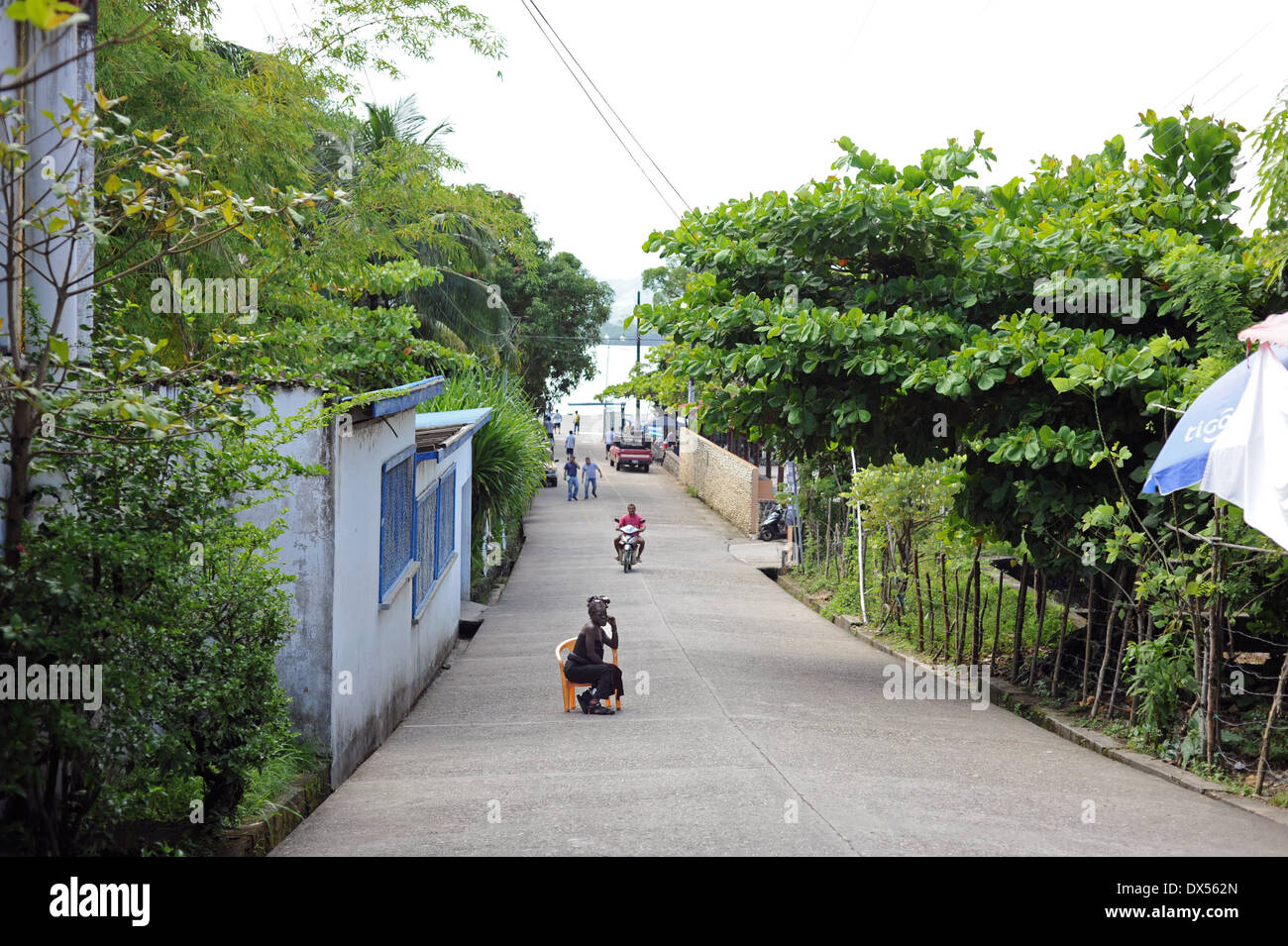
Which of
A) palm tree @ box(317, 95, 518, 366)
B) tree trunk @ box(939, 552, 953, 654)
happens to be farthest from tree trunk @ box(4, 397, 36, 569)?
palm tree @ box(317, 95, 518, 366)

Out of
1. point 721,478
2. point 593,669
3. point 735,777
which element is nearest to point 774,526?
point 721,478

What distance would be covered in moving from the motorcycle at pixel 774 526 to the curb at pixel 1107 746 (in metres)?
17.2

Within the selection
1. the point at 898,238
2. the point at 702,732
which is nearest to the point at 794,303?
the point at 898,238

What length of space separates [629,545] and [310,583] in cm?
1808

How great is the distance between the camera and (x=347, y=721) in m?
9.43

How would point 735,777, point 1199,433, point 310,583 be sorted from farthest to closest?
point 310,583, point 735,777, point 1199,433

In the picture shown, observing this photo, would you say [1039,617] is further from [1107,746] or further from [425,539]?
[425,539]

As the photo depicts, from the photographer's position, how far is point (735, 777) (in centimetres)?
845

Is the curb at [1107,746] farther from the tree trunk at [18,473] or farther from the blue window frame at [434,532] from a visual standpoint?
the tree trunk at [18,473]

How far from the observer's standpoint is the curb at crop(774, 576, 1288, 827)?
8.93 metres

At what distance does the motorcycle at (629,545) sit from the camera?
87.3 feet

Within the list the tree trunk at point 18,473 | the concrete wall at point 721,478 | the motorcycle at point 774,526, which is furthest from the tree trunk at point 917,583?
the concrete wall at point 721,478

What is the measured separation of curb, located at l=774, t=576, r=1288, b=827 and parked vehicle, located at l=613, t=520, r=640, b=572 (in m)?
9.96

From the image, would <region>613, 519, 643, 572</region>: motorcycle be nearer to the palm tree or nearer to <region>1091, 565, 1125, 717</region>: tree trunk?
the palm tree
